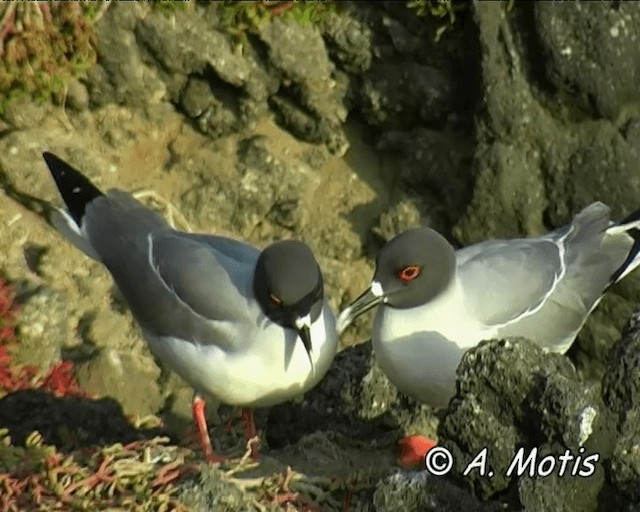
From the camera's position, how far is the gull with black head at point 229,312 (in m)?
5.06

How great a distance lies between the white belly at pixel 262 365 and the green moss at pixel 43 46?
3.05 metres

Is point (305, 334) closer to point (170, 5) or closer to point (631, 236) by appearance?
point (631, 236)

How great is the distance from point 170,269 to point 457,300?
1142mm

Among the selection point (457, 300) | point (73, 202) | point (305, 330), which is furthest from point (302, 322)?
point (73, 202)

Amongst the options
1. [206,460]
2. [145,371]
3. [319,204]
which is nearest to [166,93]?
[319,204]

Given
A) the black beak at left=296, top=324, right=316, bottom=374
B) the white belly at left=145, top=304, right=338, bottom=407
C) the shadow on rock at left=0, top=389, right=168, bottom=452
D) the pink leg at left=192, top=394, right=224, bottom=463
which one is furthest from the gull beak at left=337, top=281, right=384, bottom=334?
the shadow on rock at left=0, top=389, right=168, bottom=452

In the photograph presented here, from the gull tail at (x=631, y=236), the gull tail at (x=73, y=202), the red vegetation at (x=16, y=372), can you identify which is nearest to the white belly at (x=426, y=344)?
the gull tail at (x=631, y=236)

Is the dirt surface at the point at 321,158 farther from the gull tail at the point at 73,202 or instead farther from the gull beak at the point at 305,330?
the gull beak at the point at 305,330

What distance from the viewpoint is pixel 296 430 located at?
5711 mm

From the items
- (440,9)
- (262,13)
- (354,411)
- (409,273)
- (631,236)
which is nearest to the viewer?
(409,273)

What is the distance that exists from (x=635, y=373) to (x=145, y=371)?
3.85 metres

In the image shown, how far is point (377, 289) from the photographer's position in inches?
210

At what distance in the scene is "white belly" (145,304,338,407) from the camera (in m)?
5.06

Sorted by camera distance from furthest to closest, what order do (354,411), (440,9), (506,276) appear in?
1. (440,9)
2. (354,411)
3. (506,276)
